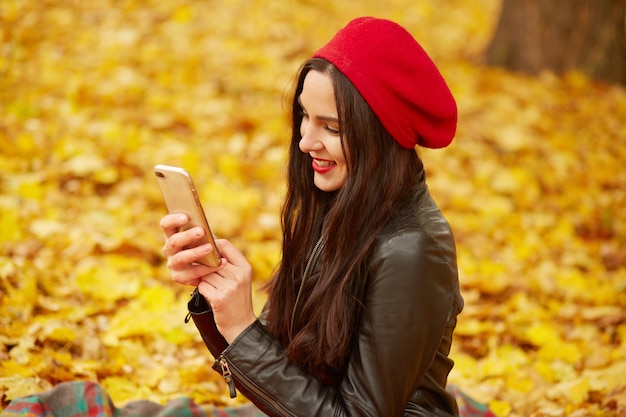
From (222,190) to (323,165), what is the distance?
247cm

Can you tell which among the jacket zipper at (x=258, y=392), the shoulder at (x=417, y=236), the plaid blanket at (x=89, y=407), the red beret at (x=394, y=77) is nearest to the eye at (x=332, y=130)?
the red beret at (x=394, y=77)

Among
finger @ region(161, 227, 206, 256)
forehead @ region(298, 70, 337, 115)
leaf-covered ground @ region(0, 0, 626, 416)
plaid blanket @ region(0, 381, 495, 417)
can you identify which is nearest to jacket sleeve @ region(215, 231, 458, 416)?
finger @ region(161, 227, 206, 256)

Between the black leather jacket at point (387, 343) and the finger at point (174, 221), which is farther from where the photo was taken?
the finger at point (174, 221)

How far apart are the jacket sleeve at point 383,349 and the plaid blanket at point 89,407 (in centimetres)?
68

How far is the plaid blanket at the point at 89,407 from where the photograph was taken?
2112 mm

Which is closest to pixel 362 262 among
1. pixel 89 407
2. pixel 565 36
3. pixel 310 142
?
pixel 310 142

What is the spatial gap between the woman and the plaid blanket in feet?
2.14

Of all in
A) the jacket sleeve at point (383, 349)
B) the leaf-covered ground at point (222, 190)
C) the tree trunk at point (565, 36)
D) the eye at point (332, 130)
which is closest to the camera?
the jacket sleeve at point (383, 349)

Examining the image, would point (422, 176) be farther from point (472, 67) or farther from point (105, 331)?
point (472, 67)

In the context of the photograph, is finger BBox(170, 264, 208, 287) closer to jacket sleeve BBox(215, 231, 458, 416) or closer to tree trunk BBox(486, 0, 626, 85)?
jacket sleeve BBox(215, 231, 458, 416)

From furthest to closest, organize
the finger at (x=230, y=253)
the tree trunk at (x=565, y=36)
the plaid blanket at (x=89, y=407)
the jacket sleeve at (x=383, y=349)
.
A: the tree trunk at (x=565, y=36), the plaid blanket at (x=89, y=407), the finger at (x=230, y=253), the jacket sleeve at (x=383, y=349)

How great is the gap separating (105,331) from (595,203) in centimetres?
346

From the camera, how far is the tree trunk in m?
5.88

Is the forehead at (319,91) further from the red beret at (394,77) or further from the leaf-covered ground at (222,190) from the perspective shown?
the leaf-covered ground at (222,190)
